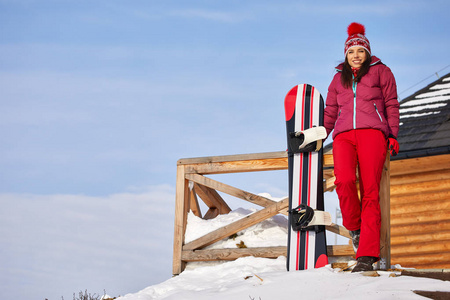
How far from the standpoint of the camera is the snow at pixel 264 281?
156 inches

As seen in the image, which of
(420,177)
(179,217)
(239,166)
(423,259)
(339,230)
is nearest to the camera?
(339,230)

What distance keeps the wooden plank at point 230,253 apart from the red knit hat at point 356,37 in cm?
206

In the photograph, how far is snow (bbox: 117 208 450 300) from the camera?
3.95m

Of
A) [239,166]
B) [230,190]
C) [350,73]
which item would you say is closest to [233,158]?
[239,166]

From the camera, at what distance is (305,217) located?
5.25 meters

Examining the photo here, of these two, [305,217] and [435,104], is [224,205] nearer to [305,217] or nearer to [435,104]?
[305,217]

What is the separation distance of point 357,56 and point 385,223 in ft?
4.85

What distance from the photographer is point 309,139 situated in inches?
213

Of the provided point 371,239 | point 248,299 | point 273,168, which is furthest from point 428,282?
point 273,168

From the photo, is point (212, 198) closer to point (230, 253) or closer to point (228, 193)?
point (228, 193)

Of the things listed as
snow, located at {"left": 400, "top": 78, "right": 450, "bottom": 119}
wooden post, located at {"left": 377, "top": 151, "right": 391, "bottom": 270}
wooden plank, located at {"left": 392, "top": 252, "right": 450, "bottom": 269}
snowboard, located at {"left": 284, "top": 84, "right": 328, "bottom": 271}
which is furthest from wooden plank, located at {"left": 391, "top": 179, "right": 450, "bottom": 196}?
wooden post, located at {"left": 377, "top": 151, "right": 391, "bottom": 270}

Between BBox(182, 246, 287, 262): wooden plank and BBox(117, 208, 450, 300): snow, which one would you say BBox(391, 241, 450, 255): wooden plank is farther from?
BBox(182, 246, 287, 262): wooden plank

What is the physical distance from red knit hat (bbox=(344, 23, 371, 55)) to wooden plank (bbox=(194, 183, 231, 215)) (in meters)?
2.50

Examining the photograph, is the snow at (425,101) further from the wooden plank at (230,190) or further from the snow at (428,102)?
the wooden plank at (230,190)
